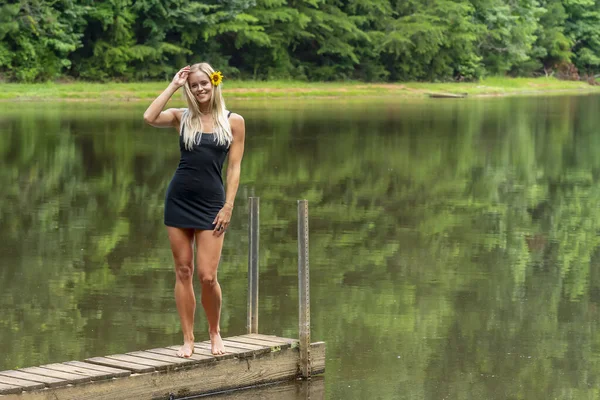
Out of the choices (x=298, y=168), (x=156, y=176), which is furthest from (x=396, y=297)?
(x=298, y=168)

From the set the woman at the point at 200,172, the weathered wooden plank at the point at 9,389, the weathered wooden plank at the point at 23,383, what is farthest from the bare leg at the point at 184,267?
the weathered wooden plank at the point at 9,389

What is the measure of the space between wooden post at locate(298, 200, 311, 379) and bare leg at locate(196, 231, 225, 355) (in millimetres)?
606

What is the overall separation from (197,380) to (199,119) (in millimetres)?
1637

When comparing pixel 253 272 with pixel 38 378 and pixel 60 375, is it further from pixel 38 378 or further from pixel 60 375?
pixel 38 378

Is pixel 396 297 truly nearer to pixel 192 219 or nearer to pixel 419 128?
pixel 192 219

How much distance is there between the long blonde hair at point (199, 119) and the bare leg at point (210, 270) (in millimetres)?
591

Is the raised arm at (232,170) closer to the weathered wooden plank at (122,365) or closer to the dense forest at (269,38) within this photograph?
the weathered wooden plank at (122,365)

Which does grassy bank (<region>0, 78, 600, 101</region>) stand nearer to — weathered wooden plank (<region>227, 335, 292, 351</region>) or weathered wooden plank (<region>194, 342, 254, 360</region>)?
weathered wooden plank (<region>227, 335, 292, 351</region>)

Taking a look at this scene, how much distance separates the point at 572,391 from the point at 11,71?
4375 cm

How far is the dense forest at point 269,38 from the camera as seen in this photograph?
5134cm

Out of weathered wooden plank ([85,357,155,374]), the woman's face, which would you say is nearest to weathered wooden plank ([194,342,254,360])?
weathered wooden plank ([85,357,155,374])

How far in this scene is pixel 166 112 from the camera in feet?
27.5

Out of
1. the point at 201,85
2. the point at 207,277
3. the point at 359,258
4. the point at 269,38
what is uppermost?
the point at 201,85

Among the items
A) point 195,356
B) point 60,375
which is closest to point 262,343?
point 195,356
